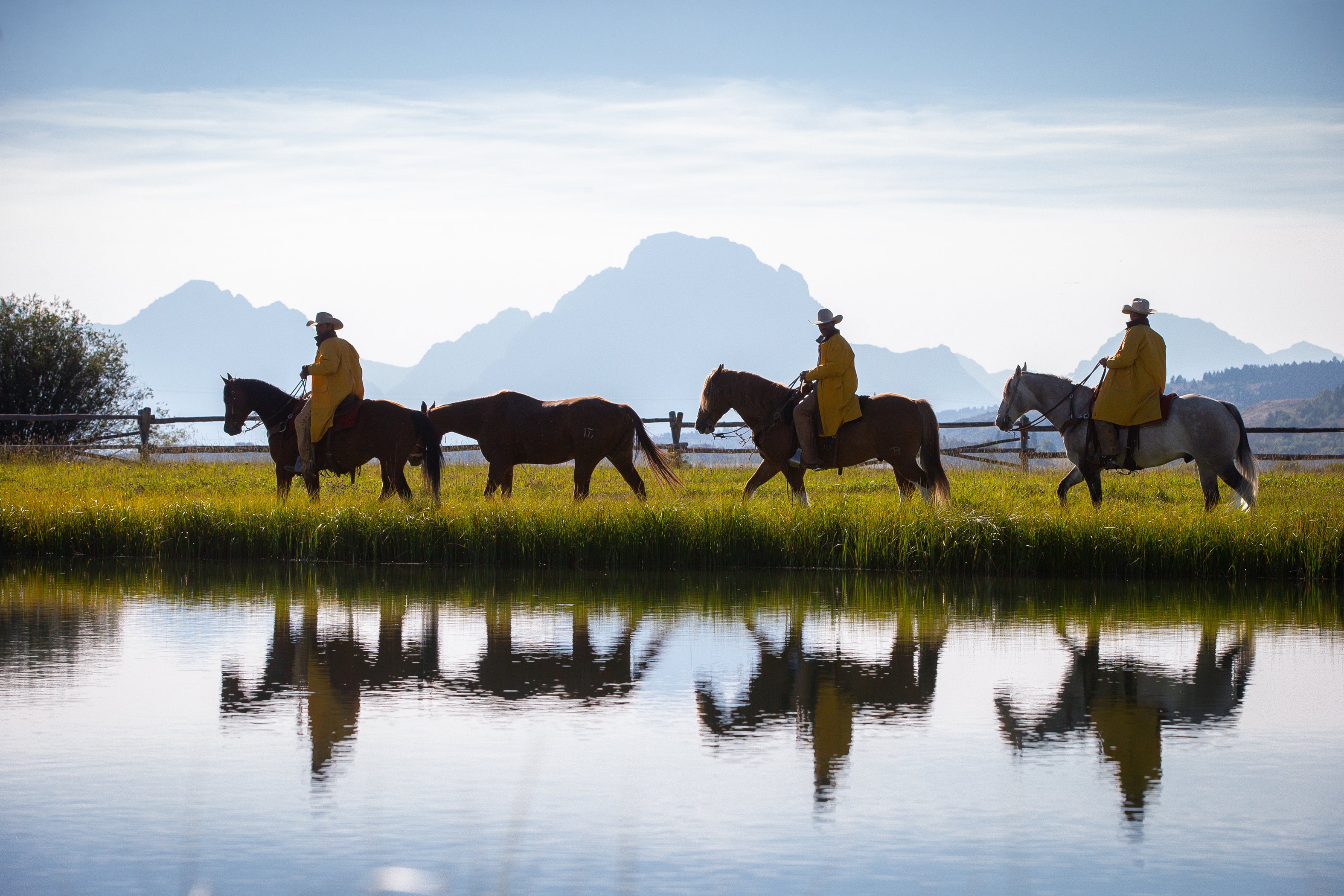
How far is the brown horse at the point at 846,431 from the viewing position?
13711mm

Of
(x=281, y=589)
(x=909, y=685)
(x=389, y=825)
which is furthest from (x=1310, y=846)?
(x=281, y=589)

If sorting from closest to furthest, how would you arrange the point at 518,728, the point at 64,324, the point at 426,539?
the point at 518,728 → the point at 426,539 → the point at 64,324

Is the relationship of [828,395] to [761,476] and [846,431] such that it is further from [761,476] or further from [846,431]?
[761,476]

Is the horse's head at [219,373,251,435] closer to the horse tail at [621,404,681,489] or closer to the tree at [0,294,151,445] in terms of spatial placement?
the horse tail at [621,404,681,489]

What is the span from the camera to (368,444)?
45.6 feet

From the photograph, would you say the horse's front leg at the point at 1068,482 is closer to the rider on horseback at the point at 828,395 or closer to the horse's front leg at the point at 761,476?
the rider on horseback at the point at 828,395

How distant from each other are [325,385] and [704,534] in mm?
4527

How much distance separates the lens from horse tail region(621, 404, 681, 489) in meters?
14.3

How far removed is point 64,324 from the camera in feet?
121

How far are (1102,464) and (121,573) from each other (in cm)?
994

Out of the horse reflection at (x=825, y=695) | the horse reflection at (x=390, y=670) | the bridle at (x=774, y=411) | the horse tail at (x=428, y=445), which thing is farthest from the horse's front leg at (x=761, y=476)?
the horse reflection at (x=825, y=695)

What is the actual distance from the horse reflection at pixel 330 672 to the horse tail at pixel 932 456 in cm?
637

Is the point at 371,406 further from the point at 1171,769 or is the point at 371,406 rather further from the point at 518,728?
the point at 1171,769

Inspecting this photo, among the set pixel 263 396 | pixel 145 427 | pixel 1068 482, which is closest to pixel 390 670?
pixel 263 396
